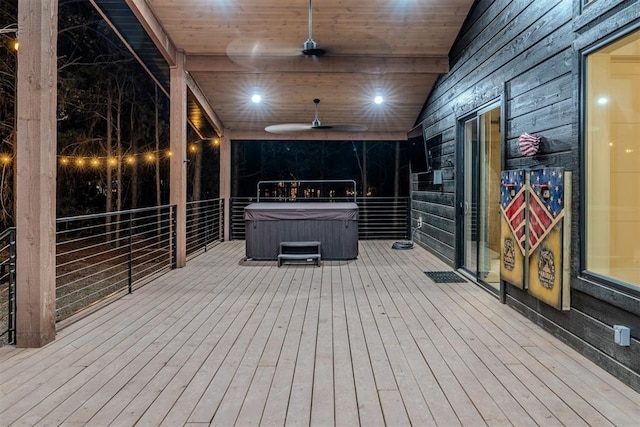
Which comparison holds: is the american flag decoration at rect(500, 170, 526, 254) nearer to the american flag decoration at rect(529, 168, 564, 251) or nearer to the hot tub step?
the american flag decoration at rect(529, 168, 564, 251)

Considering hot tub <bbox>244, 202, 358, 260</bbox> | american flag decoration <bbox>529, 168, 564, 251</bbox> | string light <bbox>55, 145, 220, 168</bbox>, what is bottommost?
hot tub <bbox>244, 202, 358, 260</bbox>

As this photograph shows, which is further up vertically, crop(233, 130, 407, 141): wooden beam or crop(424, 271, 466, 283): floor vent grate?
crop(233, 130, 407, 141): wooden beam

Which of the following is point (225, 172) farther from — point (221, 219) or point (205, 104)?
point (205, 104)

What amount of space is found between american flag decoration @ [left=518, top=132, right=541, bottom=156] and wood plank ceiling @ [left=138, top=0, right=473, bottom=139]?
7.62 ft

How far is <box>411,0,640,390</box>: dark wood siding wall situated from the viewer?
2.30 m

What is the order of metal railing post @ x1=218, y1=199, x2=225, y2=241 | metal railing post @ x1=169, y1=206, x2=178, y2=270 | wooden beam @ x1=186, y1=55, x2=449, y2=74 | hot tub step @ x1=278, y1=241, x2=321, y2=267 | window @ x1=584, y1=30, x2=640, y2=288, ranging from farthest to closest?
metal railing post @ x1=218, y1=199, x2=225, y2=241
wooden beam @ x1=186, y1=55, x2=449, y2=74
hot tub step @ x1=278, y1=241, x2=321, y2=267
metal railing post @ x1=169, y1=206, x2=178, y2=270
window @ x1=584, y1=30, x2=640, y2=288

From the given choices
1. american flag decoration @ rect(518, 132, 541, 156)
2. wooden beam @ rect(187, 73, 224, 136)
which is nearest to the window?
american flag decoration @ rect(518, 132, 541, 156)

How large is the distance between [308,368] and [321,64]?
4.51 metres

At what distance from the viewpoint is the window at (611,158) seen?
2459 millimetres

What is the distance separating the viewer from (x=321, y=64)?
5809mm

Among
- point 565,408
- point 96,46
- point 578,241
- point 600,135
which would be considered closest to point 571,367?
point 565,408

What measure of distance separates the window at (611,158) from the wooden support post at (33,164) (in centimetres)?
337

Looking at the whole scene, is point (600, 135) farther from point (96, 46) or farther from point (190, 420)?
point (96, 46)

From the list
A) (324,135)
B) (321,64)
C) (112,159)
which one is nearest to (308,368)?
(321,64)
